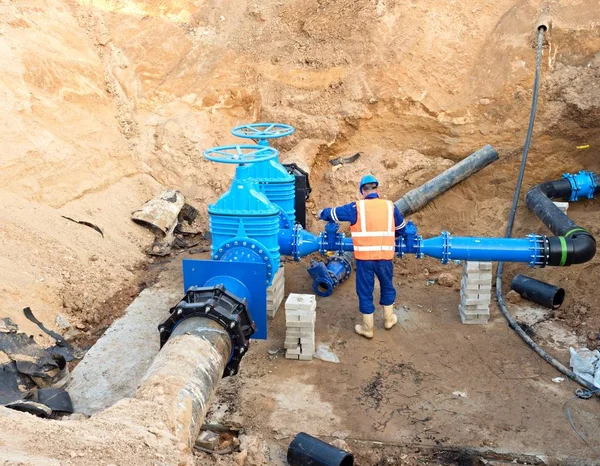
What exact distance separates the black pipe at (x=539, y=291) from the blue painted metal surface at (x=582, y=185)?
1481 mm

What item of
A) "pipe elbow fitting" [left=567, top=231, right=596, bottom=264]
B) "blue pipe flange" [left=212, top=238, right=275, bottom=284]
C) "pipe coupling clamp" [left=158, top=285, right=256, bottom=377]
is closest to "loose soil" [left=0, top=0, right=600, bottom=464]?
"pipe coupling clamp" [left=158, top=285, right=256, bottom=377]

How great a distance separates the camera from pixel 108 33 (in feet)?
34.0

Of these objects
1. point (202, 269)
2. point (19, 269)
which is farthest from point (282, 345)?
point (19, 269)

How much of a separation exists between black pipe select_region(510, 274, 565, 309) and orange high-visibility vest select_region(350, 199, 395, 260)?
202cm

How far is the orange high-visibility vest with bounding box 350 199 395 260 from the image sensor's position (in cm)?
594

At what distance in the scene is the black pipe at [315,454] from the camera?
13.9ft

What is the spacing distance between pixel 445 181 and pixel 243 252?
407cm

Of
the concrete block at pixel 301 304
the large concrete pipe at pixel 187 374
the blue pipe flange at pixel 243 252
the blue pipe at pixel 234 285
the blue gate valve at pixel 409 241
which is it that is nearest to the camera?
the large concrete pipe at pixel 187 374

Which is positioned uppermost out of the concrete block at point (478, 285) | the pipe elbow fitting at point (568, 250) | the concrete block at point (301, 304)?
the pipe elbow fitting at point (568, 250)

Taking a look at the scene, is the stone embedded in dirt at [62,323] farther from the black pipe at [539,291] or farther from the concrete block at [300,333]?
the black pipe at [539,291]

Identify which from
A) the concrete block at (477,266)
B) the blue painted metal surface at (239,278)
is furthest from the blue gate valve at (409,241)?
the blue painted metal surface at (239,278)

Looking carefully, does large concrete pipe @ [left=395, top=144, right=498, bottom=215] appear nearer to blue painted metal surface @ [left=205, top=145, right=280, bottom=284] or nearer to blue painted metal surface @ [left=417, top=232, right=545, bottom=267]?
A: blue painted metal surface @ [left=417, top=232, right=545, bottom=267]

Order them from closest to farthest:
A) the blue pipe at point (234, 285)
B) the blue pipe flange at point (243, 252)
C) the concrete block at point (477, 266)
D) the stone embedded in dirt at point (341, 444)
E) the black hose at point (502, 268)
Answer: the stone embedded in dirt at point (341, 444), the blue pipe at point (234, 285), the blue pipe flange at point (243, 252), the black hose at point (502, 268), the concrete block at point (477, 266)

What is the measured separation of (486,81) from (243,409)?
21.1 ft
